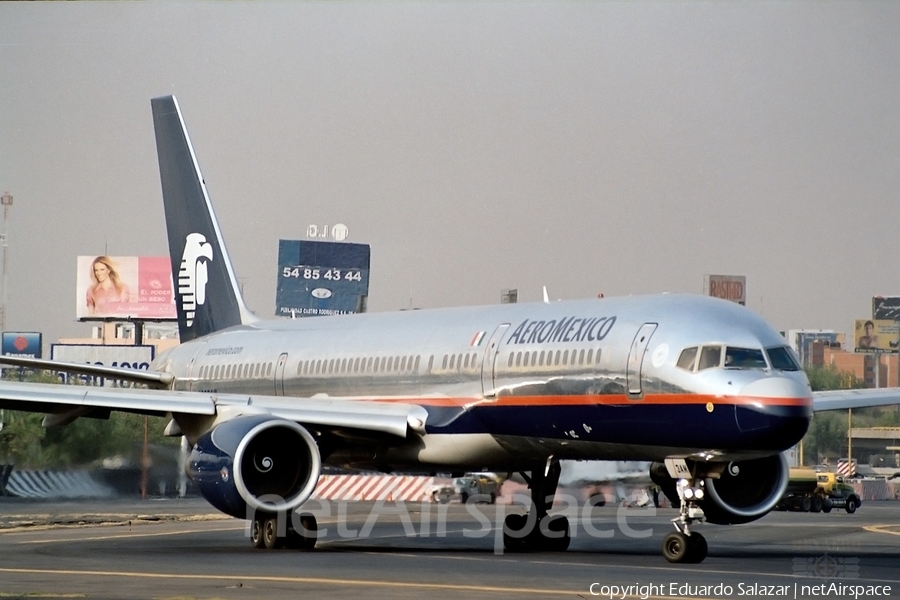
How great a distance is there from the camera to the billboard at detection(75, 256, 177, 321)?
→ 364ft

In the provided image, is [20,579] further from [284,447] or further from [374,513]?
[374,513]

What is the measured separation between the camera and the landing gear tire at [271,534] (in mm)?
25422

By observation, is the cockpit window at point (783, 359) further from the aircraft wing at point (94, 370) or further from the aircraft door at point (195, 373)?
the aircraft door at point (195, 373)

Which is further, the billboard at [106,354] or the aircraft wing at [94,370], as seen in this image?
the billboard at [106,354]

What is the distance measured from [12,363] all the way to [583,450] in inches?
451

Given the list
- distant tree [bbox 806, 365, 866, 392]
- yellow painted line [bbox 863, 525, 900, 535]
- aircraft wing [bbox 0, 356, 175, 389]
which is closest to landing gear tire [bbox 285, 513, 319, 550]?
aircraft wing [bbox 0, 356, 175, 389]

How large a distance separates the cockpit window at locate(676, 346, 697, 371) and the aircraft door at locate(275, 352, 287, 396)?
459 inches

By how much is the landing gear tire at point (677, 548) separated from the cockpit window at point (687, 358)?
2348mm

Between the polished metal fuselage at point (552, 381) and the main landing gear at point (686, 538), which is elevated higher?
the polished metal fuselage at point (552, 381)

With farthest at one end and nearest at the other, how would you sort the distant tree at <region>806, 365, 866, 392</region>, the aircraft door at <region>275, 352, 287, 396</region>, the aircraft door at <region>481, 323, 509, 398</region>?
the distant tree at <region>806, 365, 866, 392</region> → the aircraft door at <region>275, 352, 287, 396</region> → the aircraft door at <region>481, 323, 509, 398</region>

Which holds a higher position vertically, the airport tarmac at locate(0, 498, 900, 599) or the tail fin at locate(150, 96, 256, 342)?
the tail fin at locate(150, 96, 256, 342)

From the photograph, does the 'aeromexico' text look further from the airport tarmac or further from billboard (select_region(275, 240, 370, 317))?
billboard (select_region(275, 240, 370, 317))

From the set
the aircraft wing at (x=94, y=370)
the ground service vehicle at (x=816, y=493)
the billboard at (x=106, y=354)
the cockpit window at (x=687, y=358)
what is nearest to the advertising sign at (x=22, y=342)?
the billboard at (x=106, y=354)

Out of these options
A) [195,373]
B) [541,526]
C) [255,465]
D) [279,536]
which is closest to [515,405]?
[541,526]
